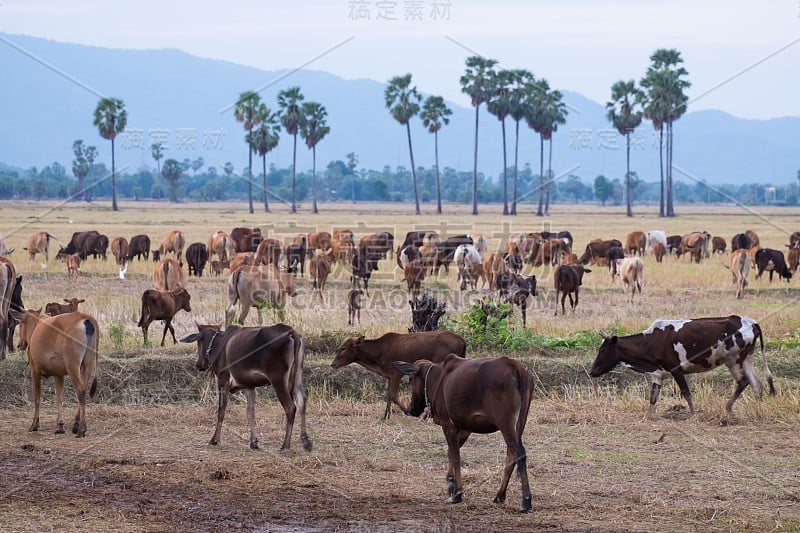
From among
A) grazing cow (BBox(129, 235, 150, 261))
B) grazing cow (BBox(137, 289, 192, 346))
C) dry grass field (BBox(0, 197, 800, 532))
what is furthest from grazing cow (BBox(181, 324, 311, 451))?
grazing cow (BBox(129, 235, 150, 261))

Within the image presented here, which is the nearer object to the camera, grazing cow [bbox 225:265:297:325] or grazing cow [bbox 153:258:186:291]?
grazing cow [bbox 225:265:297:325]

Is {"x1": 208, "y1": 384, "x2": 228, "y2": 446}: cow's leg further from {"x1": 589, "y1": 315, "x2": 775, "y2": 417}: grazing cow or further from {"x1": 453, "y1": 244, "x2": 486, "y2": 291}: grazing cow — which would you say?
{"x1": 453, "y1": 244, "x2": 486, "y2": 291}: grazing cow

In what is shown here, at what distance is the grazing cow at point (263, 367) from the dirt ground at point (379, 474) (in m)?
0.38

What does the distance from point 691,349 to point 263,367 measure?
18.8 ft

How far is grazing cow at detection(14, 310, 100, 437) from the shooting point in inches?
479

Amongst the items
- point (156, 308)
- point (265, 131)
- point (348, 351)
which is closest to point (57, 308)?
point (156, 308)

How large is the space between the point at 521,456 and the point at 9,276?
1062cm

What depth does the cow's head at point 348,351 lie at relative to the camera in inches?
523

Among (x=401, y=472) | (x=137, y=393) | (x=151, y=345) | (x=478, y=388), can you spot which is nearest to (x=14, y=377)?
(x=137, y=393)

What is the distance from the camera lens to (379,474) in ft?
34.2

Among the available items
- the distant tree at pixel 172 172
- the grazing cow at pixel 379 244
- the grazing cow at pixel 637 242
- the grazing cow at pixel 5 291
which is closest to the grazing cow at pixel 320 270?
the grazing cow at pixel 379 244

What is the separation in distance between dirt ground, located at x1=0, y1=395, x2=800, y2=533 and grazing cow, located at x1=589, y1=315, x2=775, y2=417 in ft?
2.21

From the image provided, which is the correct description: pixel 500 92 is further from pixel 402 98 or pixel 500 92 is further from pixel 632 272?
pixel 632 272

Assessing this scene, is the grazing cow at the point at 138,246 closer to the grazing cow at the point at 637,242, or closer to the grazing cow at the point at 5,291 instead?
the grazing cow at the point at 637,242
